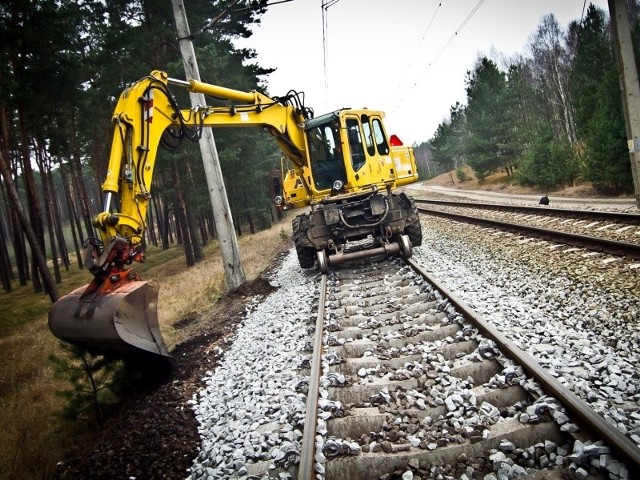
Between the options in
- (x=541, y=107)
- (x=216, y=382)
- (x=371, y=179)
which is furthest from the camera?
(x=541, y=107)

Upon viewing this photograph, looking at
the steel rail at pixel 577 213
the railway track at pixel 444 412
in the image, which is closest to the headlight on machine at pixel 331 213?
the railway track at pixel 444 412

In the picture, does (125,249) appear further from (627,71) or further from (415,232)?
(627,71)

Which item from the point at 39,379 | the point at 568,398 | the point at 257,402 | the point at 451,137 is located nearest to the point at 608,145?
the point at 568,398

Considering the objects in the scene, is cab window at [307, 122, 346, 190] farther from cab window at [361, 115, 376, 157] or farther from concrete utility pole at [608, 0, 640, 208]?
concrete utility pole at [608, 0, 640, 208]

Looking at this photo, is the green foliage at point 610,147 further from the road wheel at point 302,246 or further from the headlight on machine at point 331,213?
the road wheel at point 302,246

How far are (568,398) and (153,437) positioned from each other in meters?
3.55

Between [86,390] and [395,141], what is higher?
[395,141]

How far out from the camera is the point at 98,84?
17922 mm

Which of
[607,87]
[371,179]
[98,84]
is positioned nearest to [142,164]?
[371,179]

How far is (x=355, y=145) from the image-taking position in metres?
8.83

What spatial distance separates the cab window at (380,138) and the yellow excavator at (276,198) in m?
0.02

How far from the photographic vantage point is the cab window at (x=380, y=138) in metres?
9.12

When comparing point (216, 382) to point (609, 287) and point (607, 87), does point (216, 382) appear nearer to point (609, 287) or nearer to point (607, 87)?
point (609, 287)

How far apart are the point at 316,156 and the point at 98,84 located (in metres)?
14.7
